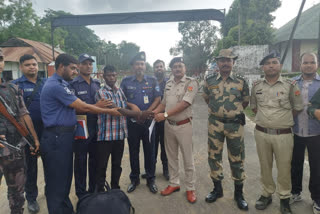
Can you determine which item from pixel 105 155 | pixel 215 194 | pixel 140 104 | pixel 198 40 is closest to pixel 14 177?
pixel 105 155

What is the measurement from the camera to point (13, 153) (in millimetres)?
2197

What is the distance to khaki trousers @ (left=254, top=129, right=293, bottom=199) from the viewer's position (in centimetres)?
257

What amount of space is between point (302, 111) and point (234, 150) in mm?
982

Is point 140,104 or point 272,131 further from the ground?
point 140,104

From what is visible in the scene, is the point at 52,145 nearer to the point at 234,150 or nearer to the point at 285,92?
the point at 234,150

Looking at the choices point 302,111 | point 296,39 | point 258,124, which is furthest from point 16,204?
point 296,39

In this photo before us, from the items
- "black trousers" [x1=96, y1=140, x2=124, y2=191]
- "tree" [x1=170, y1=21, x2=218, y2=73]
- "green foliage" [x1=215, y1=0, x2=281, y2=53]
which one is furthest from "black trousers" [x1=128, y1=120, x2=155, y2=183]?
"tree" [x1=170, y1=21, x2=218, y2=73]

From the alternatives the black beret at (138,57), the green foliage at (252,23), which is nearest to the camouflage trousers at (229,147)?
the black beret at (138,57)

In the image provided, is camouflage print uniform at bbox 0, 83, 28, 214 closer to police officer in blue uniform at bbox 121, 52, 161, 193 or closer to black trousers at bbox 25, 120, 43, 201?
black trousers at bbox 25, 120, 43, 201

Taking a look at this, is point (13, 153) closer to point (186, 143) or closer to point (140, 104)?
point (140, 104)

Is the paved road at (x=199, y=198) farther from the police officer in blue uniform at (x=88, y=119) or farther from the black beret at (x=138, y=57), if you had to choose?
the black beret at (x=138, y=57)

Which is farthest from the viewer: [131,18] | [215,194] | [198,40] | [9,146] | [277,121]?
[198,40]

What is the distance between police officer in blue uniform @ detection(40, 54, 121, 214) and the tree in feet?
102

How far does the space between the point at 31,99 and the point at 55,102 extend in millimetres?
726
